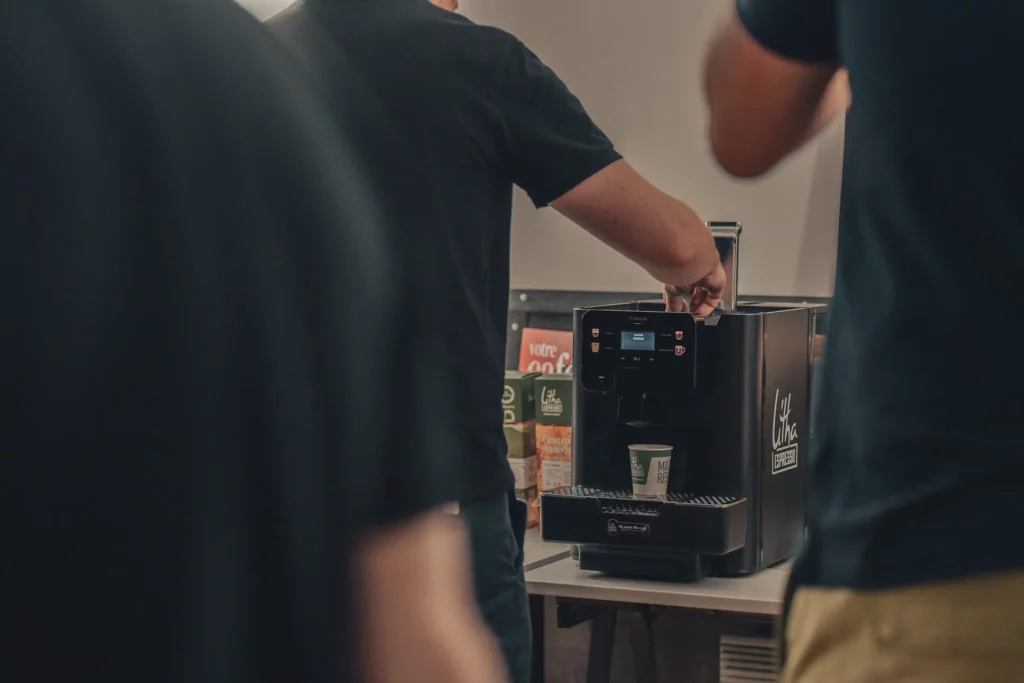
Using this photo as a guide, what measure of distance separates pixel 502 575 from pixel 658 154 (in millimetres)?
1233

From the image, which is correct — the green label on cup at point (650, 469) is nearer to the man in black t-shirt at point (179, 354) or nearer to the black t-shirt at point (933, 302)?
the black t-shirt at point (933, 302)

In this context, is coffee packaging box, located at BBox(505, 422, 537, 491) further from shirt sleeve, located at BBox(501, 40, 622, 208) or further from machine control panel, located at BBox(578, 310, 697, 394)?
shirt sleeve, located at BBox(501, 40, 622, 208)

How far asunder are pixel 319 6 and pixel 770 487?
A: 100 cm

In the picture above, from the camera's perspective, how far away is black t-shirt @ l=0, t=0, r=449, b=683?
1.15 ft

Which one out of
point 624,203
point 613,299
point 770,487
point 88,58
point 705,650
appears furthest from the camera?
point 613,299

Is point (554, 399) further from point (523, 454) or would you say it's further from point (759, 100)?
point (759, 100)

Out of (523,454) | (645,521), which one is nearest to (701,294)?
(645,521)

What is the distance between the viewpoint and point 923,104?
734 mm

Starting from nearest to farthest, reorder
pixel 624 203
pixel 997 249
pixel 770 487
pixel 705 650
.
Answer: pixel 997 249, pixel 624 203, pixel 770 487, pixel 705 650

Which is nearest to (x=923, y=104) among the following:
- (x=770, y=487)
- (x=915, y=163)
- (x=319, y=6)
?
(x=915, y=163)

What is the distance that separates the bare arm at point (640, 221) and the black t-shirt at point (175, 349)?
1142 millimetres

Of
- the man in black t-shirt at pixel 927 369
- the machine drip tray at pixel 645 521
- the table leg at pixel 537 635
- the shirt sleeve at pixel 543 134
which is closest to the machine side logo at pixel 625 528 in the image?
the machine drip tray at pixel 645 521

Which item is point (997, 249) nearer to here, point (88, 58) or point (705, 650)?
point (88, 58)

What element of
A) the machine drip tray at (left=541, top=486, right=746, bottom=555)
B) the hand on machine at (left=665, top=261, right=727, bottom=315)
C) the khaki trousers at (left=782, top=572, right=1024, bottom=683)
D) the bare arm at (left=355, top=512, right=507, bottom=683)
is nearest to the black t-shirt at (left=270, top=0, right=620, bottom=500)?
the hand on machine at (left=665, top=261, right=727, bottom=315)
